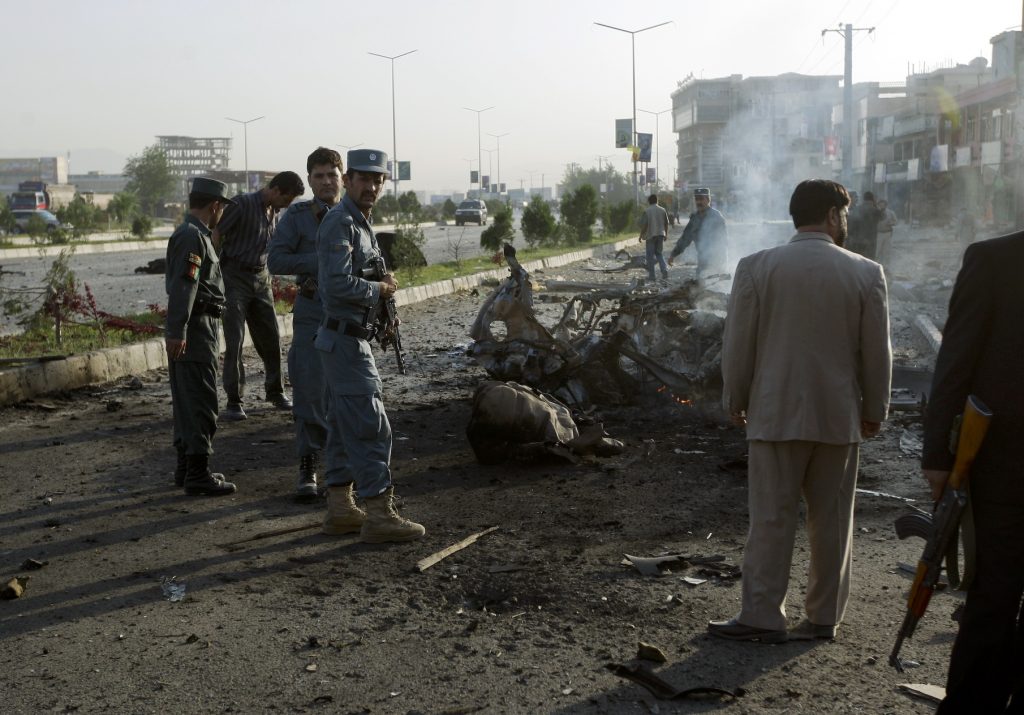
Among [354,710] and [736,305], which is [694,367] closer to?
[736,305]

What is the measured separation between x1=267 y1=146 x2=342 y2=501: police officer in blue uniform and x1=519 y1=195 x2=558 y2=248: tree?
98.1 ft

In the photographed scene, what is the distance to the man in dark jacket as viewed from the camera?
2.96 m

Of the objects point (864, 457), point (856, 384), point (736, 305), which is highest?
point (736, 305)

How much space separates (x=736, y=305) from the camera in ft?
14.0

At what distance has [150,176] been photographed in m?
97.9

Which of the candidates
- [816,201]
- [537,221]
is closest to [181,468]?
[816,201]

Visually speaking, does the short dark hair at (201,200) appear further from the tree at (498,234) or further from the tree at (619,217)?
the tree at (619,217)

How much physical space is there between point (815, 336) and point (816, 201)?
1.73 ft

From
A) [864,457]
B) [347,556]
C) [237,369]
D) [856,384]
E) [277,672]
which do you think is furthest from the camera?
[237,369]

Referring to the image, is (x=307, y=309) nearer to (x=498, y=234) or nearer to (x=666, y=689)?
(x=666, y=689)

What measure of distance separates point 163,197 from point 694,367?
327ft

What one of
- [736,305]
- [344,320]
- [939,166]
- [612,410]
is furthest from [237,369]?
[939,166]

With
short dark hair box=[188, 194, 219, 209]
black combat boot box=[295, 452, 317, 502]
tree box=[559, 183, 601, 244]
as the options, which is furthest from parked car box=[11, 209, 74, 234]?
black combat boot box=[295, 452, 317, 502]

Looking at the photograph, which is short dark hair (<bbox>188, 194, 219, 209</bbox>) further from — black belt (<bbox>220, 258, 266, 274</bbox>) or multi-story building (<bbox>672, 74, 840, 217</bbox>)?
multi-story building (<bbox>672, 74, 840, 217</bbox>)
